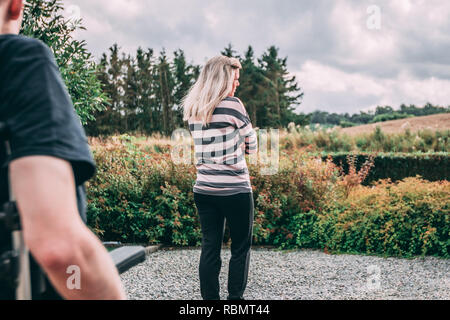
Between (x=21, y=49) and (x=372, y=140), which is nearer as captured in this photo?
(x=21, y=49)

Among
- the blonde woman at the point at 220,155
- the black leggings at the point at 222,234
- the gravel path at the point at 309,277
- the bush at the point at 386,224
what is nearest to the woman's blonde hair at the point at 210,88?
the blonde woman at the point at 220,155

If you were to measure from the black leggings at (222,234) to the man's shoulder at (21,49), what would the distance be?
111 inches

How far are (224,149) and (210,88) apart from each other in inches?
21.2

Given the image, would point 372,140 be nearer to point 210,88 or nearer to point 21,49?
point 210,88

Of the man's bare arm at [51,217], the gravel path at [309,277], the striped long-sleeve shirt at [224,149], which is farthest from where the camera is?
the gravel path at [309,277]

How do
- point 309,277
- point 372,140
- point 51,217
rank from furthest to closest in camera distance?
1. point 372,140
2. point 309,277
3. point 51,217

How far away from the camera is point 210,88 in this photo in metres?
3.78

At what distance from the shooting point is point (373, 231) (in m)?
6.47

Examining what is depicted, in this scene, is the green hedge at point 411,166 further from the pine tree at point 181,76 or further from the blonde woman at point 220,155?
the pine tree at point 181,76

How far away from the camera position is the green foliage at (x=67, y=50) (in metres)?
6.84

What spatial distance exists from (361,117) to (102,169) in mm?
41505

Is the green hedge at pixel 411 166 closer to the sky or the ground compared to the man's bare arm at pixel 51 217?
closer to the ground

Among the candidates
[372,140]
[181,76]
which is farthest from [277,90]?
[372,140]

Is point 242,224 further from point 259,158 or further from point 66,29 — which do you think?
point 66,29
